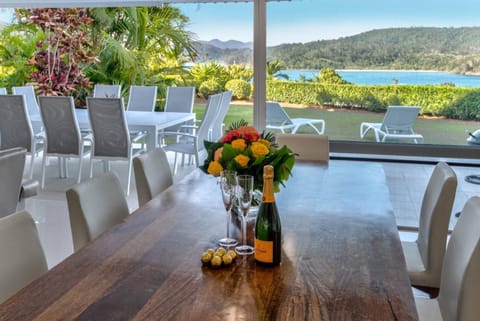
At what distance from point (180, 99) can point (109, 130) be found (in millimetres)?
1711

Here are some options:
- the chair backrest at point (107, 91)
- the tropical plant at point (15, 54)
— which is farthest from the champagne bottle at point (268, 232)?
the tropical plant at point (15, 54)

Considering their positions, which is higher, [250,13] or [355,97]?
[250,13]

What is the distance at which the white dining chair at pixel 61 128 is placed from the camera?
5.22 m

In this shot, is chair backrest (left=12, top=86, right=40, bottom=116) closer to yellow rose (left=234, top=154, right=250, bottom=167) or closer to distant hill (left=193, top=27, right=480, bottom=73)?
distant hill (left=193, top=27, right=480, bottom=73)

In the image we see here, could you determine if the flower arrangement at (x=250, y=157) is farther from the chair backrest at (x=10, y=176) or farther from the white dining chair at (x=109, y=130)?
the white dining chair at (x=109, y=130)

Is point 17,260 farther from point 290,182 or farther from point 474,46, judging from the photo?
point 474,46

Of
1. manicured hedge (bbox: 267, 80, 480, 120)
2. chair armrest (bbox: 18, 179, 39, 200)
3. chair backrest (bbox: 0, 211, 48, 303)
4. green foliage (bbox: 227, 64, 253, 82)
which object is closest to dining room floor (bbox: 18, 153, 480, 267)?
chair armrest (bbox: 18, 179, 39, 200)

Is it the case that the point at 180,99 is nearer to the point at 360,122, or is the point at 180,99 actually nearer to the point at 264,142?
the point at 360,122

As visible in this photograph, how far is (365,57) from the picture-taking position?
4348mm

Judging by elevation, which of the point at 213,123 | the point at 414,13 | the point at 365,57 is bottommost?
the point at 213,123

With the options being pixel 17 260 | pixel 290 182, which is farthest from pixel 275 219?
pixel 290 182

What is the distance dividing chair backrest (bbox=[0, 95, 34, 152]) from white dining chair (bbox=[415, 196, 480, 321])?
4.78 meters

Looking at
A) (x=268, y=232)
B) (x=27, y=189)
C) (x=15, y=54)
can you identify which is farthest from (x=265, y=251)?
(x=15, y=54)

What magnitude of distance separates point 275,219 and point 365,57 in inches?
127
